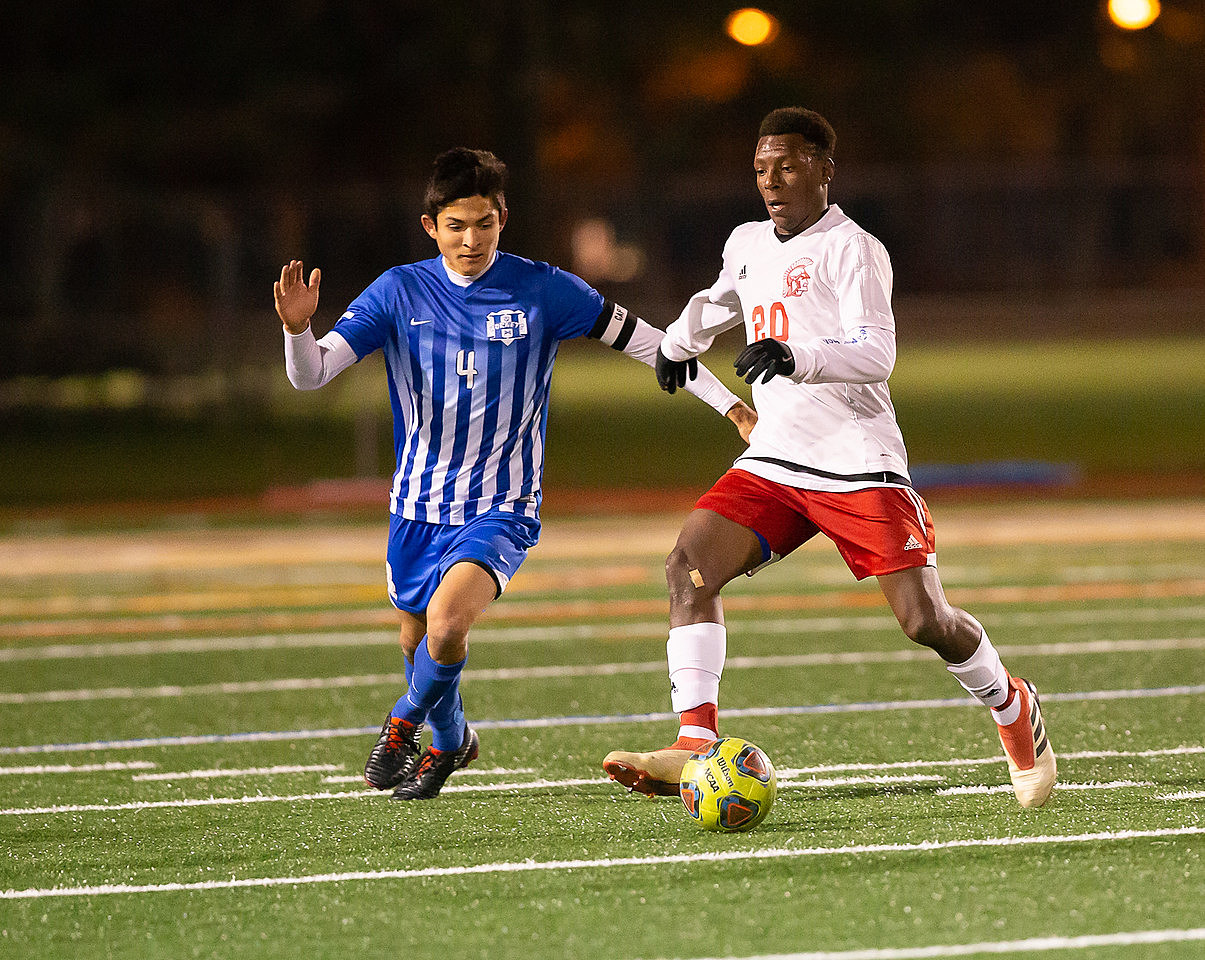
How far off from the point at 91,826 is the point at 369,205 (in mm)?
29074

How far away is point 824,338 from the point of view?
552 centimetres

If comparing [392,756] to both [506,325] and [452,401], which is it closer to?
[452,401]

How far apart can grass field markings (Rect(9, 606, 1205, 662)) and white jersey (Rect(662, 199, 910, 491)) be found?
4.28 m

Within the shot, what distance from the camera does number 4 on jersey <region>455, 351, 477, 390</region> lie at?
6066 mm

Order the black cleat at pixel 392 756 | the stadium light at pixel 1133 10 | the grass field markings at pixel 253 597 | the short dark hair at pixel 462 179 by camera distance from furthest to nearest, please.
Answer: the stadium light at pixel 1133 10
the grass field markings at pixel 253 597
the black cleat at pixel 392 756
the short dark hair at pixel 462 179

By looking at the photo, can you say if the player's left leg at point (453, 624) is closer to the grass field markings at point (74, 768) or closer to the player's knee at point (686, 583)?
the player's knee at point (686, 583)

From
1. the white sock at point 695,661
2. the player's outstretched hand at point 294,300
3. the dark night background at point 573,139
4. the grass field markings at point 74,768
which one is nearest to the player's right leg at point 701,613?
the white sock at point 695,661

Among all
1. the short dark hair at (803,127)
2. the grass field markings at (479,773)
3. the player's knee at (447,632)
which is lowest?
the grass field markings at (479,773)

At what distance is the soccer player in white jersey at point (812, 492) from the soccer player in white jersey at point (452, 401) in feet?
1.20

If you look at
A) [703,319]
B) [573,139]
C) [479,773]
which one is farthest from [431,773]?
[573,139]

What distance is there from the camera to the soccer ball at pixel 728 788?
5359 millimetres

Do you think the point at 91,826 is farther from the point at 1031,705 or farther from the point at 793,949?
the point at 1031,705

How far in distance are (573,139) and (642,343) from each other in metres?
47.1

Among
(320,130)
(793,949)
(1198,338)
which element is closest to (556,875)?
(793,949)
